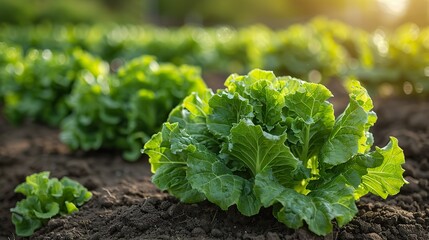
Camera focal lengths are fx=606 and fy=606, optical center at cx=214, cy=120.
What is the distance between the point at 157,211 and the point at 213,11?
42.1 meters

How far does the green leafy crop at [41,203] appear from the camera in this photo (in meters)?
4.25

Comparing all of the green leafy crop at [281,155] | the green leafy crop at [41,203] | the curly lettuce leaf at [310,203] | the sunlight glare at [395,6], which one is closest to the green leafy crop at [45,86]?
the green leafy crop at [41,203]

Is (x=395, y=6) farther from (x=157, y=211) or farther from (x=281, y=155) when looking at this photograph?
(x=281, y=155)

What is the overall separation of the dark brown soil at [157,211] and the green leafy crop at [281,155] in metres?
0.15

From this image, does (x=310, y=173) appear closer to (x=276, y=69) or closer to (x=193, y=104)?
(x=193, y=104)

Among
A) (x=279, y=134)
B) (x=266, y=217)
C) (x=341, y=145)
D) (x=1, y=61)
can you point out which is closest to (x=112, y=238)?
(x=266, y=217)

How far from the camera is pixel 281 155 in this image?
338cm

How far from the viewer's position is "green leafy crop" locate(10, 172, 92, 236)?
4.25m

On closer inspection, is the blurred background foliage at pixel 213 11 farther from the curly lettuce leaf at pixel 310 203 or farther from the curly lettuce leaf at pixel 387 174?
the curly lettuce leaf at pixel 310 203

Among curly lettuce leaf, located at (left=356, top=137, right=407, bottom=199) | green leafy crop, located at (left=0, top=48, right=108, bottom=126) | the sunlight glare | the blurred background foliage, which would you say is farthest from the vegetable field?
the blurred background foliage

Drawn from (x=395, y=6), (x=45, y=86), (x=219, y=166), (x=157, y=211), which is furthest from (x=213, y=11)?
(x=219, y=166)

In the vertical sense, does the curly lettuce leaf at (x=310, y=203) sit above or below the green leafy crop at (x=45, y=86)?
above

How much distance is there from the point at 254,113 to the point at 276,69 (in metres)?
6.94

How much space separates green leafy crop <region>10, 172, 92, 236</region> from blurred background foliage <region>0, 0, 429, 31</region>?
20564 millimetres
